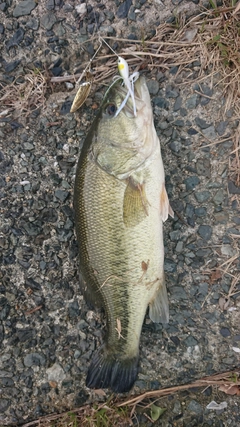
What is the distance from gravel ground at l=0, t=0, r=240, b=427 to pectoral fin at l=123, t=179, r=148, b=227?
0.47 meters

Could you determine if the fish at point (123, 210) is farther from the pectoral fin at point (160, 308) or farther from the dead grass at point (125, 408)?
the dead grass at point (125, 408)

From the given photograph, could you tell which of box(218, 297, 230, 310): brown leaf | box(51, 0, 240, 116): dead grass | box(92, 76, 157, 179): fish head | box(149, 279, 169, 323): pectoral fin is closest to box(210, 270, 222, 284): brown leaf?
box(218, 297, 230, 310): brown leaf

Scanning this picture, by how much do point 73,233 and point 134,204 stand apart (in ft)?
2.39

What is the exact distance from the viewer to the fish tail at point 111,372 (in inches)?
110

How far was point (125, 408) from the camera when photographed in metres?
2.98

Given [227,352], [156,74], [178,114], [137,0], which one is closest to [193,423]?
[227,352]

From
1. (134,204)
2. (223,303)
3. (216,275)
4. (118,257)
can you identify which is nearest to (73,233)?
(118,257)

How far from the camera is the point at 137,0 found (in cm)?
A: 300

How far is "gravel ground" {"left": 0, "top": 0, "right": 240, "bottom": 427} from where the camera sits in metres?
2.94

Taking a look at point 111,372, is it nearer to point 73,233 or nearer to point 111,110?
point 73,233

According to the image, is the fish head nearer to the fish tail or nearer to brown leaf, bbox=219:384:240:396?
the fish tail

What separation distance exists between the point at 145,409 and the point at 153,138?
1949mm

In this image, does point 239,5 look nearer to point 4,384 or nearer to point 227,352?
point 227,352

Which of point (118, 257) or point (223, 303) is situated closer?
point (118, 257)
